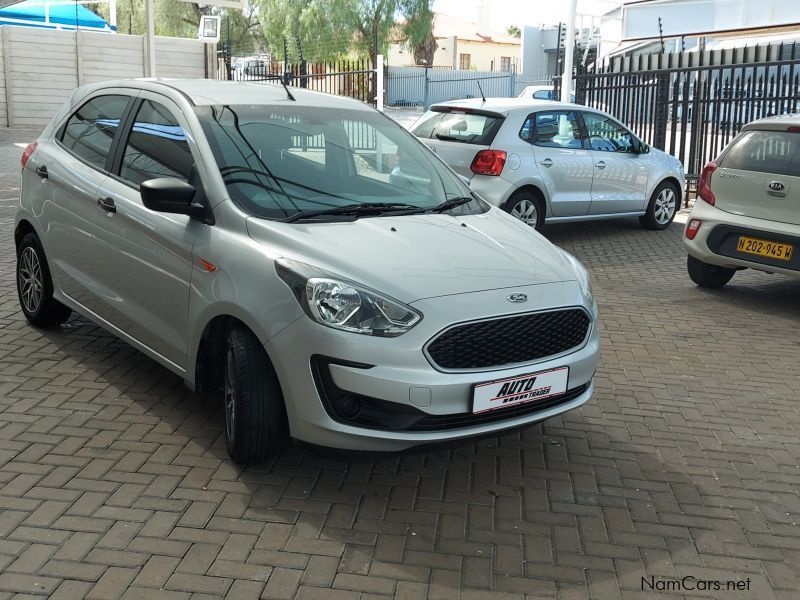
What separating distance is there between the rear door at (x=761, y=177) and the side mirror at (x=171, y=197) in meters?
4.98

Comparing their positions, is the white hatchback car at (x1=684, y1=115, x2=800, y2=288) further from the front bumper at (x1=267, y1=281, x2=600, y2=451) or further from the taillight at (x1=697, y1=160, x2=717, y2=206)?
the front bumper at (x1=267, y1=281, x2=600, y2=451)

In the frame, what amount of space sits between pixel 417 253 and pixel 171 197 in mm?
1167

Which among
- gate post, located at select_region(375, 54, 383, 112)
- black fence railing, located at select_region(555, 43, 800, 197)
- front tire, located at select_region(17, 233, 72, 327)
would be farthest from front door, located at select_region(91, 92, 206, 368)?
gate post, located at select_region(375, 54, 383, 112)

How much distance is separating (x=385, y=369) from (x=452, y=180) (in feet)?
6.33

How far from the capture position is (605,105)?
1553cm

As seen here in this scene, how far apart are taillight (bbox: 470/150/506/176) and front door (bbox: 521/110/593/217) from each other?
49 centimetres

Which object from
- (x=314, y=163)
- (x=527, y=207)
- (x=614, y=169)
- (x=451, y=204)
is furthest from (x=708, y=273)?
(x=314, y=163)

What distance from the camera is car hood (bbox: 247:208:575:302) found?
156 inches

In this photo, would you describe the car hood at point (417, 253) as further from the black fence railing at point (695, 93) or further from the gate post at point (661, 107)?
the gate post at point (661, 107)

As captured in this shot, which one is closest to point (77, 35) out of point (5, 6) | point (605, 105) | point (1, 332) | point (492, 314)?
point (5, 6)

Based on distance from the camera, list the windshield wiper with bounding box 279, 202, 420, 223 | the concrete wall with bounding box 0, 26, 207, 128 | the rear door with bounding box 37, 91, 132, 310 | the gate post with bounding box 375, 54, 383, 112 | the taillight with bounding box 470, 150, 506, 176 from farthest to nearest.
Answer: the concrete wall with bounding box 0, 26, 207, 128 → the gate post with bounding box 375, 54, 383, 112 → the taillight with bounding box 470, 150, 506, 176 → the rear door with bounding box 37, 91, 132, 310 → the windshield wiper with bounding box 279, 202, 420, 223

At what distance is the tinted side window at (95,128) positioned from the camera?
17.8 ft

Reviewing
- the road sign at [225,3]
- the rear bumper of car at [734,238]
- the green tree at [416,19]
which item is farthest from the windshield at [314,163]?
the green tree at [416,19]

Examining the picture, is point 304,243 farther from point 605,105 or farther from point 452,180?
point 605,105
